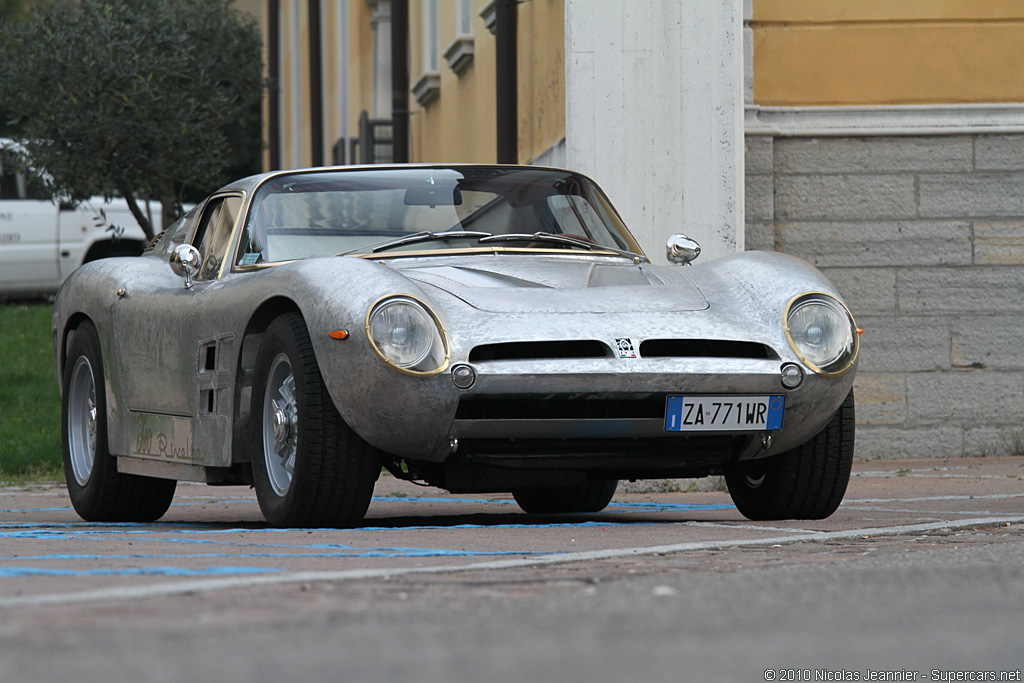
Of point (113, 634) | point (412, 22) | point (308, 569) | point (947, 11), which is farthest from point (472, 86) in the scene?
point (113, 634)

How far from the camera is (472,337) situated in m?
5.69

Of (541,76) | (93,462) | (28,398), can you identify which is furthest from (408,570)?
(28,398)

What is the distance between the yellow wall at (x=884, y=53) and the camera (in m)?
10.6

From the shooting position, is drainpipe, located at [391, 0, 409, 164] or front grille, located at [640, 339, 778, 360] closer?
front grille, located at [640, 339, 778, 360]

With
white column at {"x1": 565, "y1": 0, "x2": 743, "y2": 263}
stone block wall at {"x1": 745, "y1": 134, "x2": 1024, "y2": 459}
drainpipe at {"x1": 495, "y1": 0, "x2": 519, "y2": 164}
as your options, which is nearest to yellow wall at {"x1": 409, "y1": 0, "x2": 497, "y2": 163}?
drainpipe at {"x1": 495, "y1": 0, "x2": 519, "y2": 164}

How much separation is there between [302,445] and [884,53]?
600 cm

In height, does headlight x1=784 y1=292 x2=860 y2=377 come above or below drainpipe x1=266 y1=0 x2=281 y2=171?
below

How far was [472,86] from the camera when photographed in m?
15.6

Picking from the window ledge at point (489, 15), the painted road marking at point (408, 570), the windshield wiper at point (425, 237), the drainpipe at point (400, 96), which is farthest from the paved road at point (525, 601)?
the drainpipe at point (400, 96)

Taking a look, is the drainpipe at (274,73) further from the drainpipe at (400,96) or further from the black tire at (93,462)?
the black tire at (93,462)

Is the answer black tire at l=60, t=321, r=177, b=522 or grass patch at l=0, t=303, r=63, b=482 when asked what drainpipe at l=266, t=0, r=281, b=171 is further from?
black tire at l=60, t=321, r=177, b=522

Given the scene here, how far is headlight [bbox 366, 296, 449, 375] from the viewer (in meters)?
5.64

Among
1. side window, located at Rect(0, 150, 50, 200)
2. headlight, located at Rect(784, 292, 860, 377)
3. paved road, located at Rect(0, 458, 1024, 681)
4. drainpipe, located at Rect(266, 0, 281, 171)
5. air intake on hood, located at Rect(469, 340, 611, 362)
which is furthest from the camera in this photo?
drainpipe, located at Rect(266, 0, 281, 171)

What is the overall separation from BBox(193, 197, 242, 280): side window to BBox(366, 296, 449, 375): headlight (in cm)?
153
